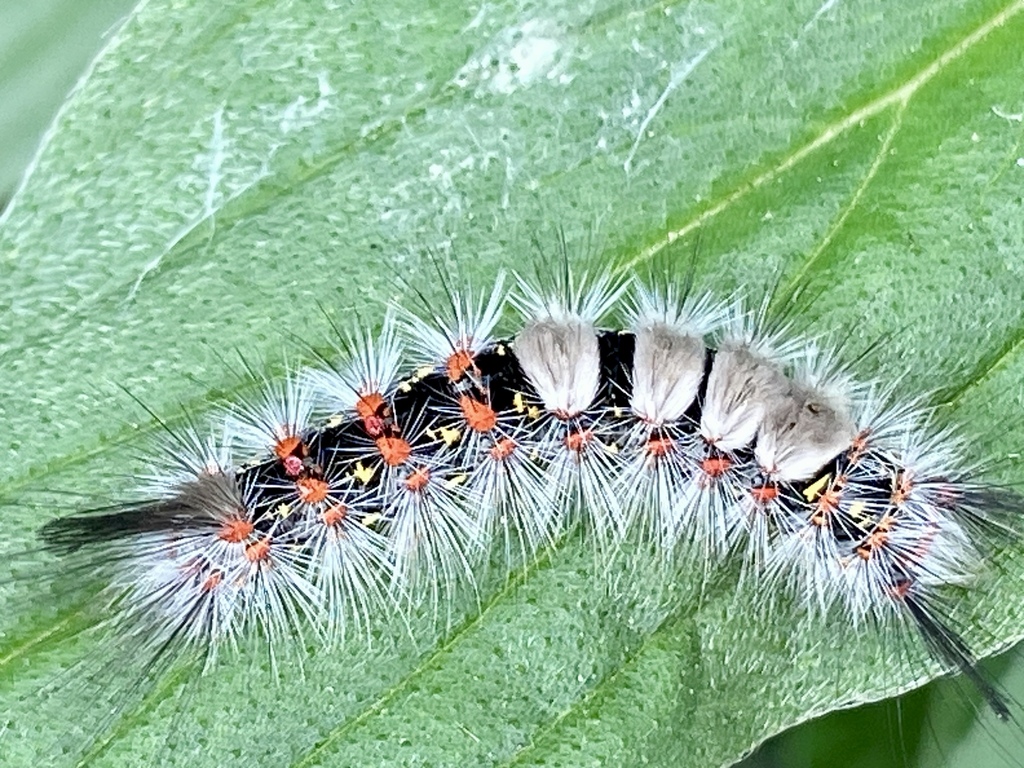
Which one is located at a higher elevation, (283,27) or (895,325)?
(283,27)

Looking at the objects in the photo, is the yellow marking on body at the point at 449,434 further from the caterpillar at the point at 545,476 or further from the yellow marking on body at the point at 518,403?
the yellow marking on body at the point at 518,403

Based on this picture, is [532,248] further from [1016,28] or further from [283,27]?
[1016,28]

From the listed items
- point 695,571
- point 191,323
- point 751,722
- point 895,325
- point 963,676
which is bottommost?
point 963,676

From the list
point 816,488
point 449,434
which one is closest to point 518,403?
Answer: point 449,434

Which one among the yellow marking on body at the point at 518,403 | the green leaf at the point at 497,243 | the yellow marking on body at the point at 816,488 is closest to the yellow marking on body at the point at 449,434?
the yellow marking on body at the point at 518,403

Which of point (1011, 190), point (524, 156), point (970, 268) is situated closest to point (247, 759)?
point (524, 156)

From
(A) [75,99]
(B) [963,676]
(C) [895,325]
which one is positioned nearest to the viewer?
(A) [75,99]

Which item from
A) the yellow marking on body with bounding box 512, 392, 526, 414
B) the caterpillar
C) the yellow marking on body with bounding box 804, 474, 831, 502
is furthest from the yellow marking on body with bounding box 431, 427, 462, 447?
the yellow marking on body with bounding box 804, 474, 831, 502
